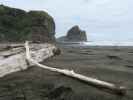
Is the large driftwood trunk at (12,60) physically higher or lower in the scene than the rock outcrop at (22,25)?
lower

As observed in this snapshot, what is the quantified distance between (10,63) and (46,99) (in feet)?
8.44

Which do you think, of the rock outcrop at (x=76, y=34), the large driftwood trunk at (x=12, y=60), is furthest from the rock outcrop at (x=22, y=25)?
the rock outcrop at (x=76, y=34)

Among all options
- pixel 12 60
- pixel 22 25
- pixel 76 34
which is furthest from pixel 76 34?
pixel 12 60

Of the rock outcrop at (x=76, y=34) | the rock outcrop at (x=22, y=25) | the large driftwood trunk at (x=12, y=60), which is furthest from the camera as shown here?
the rock outcrop at (x=76, y=34)

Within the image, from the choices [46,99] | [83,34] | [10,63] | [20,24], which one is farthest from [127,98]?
[83,34]

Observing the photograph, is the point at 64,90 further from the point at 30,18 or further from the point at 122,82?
the point at 30,18

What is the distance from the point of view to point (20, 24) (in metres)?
39.4

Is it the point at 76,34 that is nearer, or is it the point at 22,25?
the point at 22,25

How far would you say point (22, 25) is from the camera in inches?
1544

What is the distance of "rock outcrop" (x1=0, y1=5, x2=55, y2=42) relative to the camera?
1415 inches

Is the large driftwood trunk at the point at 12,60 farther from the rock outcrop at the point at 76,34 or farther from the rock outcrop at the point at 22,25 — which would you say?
the rock outcrop at the point at 76,34

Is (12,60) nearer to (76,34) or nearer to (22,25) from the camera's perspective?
(22,25)

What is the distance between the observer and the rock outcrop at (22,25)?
3594 cm

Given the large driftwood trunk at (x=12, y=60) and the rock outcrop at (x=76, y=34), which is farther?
the rock outcrop at (x=76, y=34)
